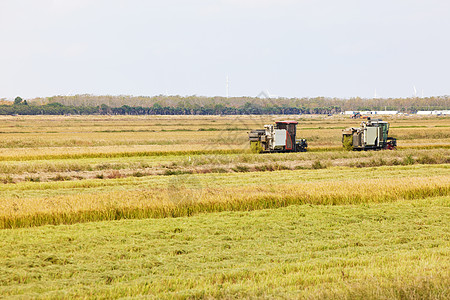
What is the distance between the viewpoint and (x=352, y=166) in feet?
119

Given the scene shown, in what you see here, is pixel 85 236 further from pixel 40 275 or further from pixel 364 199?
pixel 364 199

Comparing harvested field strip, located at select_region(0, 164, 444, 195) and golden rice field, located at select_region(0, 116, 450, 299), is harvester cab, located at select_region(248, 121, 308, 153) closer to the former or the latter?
harvested field strip, located at select_region(0, 164, 444, 195)

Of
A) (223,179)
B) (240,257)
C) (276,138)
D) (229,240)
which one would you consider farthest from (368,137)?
(240,257)

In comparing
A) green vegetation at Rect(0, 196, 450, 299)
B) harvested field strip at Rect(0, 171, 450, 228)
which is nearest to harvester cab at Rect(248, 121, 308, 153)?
harvested field strip at Rect(0, 171, 450, 228)

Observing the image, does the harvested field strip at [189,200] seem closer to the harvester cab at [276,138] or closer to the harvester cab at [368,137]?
the harvester cab at [276,138]

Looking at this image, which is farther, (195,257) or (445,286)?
(195,257)

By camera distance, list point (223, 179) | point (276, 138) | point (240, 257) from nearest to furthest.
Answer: point (240, 257) < point (223, 179) < point (276, 138)

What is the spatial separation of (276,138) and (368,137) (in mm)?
9698

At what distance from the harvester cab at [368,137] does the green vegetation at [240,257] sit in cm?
3001

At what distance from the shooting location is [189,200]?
1886 centimetres

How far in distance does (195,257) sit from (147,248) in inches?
63.5

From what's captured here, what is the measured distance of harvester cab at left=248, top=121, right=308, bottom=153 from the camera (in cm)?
4412

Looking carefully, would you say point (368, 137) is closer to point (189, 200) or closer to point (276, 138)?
point (276, 138)

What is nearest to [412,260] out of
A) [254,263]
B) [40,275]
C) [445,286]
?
[445,286]
